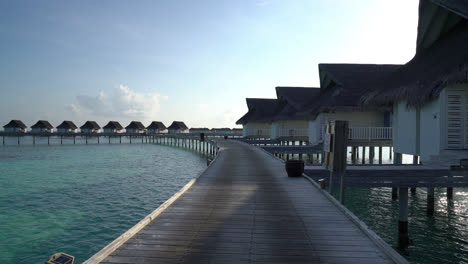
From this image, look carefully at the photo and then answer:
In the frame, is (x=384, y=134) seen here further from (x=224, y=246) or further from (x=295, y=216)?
(x=224, y=246)

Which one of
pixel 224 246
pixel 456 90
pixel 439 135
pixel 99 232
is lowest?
pixel 99 232

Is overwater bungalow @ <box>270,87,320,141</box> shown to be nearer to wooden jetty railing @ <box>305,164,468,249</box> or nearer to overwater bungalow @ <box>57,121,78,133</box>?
wooden jetty railing @ <box>305,164,468,249</box>

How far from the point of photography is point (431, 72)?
12938 mm

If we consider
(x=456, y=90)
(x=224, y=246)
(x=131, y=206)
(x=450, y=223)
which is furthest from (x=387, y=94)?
(x=131, y=206)

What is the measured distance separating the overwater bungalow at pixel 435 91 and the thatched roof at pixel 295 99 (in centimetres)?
1590

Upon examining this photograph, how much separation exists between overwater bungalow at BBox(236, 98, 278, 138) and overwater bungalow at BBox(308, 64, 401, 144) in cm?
1973

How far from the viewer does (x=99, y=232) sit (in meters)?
11.7

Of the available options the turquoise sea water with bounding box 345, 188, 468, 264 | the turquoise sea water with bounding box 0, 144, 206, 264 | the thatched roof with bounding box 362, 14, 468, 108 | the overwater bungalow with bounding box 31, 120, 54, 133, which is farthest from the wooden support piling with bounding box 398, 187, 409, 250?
the overwater bungalow with bounding box 31, 120, 54, 133

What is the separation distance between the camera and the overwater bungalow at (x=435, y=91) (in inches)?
460

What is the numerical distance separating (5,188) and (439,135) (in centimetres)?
2611

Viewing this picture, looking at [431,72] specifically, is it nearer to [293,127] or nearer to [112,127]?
[293,127]

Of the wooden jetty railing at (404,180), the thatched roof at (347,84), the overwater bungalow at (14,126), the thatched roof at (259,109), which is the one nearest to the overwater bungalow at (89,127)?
the overwater bungalow at (14,126)

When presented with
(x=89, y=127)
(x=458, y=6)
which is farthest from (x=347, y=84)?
(x=89, y=127)

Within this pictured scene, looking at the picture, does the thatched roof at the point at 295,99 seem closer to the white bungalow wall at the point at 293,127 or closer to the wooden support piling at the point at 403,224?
the white bungalow wall at the point at 293,127
